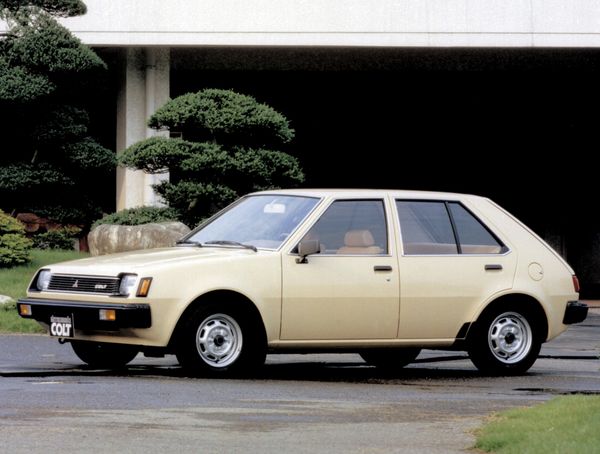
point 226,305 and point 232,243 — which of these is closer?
point 226,305

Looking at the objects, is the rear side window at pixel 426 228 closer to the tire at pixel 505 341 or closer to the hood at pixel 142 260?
the tire at pixel 505 341

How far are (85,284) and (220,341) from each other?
3.84ft

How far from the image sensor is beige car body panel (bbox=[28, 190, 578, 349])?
1142cm

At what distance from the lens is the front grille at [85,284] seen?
1144 cm

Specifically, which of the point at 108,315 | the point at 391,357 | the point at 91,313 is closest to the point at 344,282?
the point at 391,357

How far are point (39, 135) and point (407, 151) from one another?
1796 cm

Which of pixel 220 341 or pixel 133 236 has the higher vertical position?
pixel 133 236

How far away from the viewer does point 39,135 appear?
26.2m

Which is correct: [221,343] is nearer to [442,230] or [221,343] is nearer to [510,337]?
[442,230]

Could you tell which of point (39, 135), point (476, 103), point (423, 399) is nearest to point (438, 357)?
point (423, 399)

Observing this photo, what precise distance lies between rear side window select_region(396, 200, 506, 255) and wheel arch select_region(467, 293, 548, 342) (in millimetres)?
442

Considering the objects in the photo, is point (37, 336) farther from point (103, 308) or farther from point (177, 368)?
point (103, 308)

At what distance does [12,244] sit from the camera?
23.6m

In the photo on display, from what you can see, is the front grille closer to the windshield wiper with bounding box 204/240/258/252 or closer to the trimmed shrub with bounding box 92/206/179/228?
the windshield wiper with bounding box 204/240/258/252
